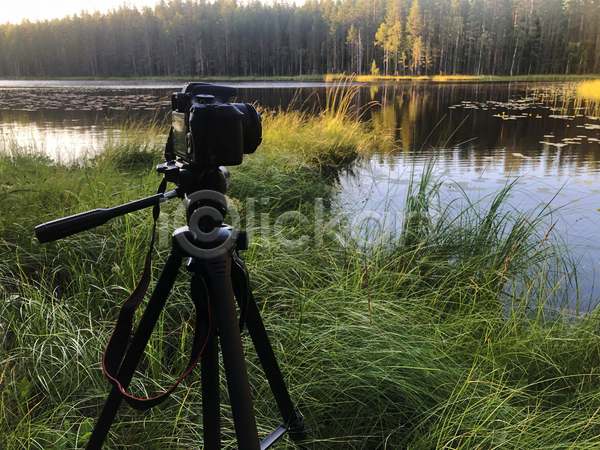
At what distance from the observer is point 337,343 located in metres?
1.58

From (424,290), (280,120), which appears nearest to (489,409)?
(424,290)

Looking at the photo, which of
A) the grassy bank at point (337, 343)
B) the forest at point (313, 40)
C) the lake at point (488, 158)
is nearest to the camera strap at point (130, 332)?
the grassy bank at point (337, 343)

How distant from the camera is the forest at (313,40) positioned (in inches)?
1676

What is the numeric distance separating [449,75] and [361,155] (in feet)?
143

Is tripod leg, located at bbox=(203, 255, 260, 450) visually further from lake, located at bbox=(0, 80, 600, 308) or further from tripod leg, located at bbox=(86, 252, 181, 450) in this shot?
lake, located at bbox=(0, 80, 600, 308)

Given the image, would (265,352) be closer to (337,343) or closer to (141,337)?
(141,337)

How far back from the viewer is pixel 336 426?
1437 mm

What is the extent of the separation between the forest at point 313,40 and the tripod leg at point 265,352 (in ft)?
152

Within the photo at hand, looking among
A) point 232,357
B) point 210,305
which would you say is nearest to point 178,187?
point 210,305

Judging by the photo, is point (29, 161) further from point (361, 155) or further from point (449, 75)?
point (449, 75)

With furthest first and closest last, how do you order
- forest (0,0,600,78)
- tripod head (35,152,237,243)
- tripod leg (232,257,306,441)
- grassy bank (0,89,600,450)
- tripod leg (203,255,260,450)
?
forest (0,0,600,78) < grassy bank (0,89,600,450) < tripod leg (232,257,306,441) < tripod leg (203,255,260,450) < tripod head (35,152,237,243)

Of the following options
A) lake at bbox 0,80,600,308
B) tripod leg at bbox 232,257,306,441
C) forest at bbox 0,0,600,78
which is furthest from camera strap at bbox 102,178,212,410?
forest at bbox 0,0,600,78

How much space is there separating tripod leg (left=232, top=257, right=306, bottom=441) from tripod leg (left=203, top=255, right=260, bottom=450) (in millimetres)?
102

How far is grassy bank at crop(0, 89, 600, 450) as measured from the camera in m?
1.32
